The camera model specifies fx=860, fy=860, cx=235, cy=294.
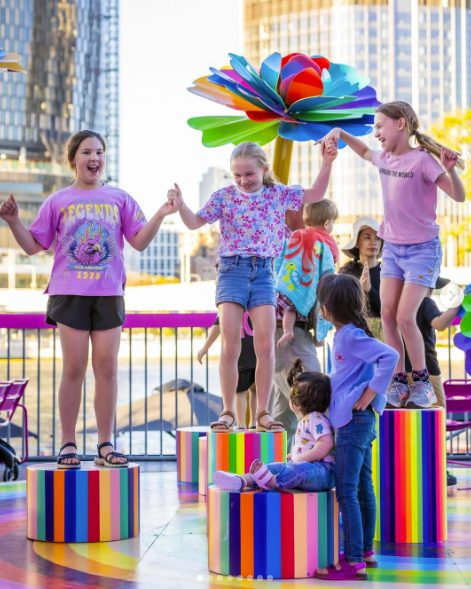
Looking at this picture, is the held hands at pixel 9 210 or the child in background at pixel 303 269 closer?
the held hands at pixel 9 210

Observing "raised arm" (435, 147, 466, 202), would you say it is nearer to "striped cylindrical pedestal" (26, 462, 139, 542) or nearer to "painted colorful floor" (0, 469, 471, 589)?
"painted colorful floor" (0, 469, 471, 589)

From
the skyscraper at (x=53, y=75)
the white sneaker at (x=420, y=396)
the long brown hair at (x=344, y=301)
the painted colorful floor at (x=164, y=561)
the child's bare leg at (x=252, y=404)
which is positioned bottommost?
the painted colorful floor at (x=164, y=561)

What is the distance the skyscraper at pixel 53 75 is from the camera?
7206 centimetres

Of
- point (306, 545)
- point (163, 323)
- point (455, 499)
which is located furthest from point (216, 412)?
point (306, 545)

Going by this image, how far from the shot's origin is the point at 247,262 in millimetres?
4070

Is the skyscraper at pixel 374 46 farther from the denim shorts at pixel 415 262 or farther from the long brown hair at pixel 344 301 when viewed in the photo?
the long brown hair at pixel 344 301

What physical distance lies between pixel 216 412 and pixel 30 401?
14.0m

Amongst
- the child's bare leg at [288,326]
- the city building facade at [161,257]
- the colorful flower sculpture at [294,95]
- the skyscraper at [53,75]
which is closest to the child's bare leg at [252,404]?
the child's bare leg at [288,326]

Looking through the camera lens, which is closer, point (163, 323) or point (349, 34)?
point (163, 323)

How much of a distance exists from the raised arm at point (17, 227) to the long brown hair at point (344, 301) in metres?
1.36

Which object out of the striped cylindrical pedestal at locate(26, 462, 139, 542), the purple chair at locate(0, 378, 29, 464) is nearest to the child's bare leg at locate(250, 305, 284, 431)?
the striped cylindrical pedestal at locate(26, 462, 139, 542)

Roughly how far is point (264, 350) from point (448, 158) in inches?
48.1

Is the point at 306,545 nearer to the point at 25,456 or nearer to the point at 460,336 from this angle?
the point at 460,336

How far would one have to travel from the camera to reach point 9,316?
604 cm
